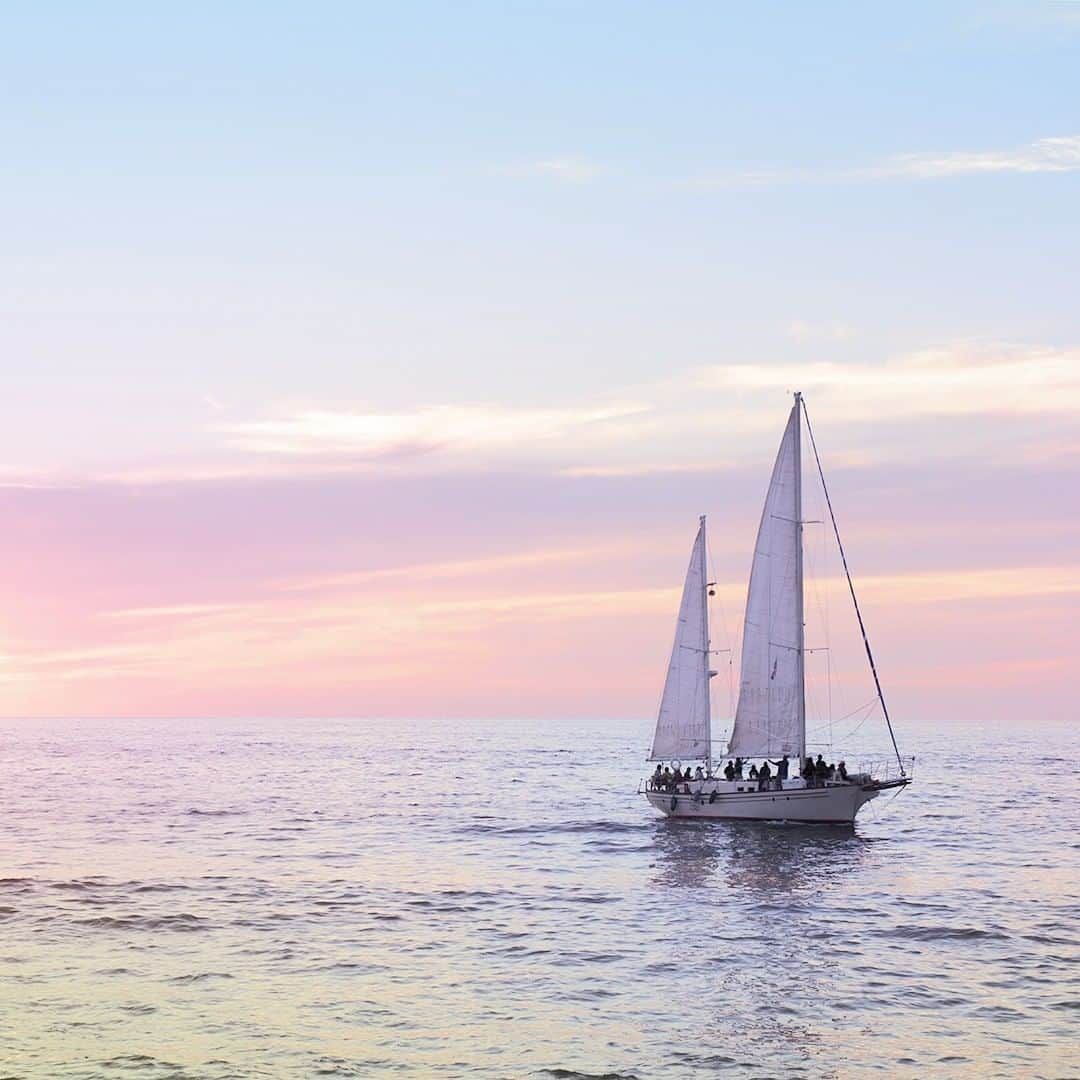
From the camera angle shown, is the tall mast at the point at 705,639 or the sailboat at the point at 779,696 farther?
the tall mast at the point at 705,639

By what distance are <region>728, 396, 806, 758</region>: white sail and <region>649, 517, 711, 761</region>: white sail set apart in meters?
5.31

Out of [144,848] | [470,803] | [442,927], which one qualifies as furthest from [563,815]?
[442,927]

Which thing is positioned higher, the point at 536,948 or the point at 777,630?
the point at 777,630

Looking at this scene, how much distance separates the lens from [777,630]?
73.8 meters

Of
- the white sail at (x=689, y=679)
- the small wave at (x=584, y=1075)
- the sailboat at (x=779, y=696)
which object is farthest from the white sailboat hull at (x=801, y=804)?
the small wave at (x=584, y=1075)

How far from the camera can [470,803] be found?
104 meters

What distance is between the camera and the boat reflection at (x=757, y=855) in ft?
187

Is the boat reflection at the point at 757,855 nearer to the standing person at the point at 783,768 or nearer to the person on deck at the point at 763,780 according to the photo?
the person on deck at the point at 763,780

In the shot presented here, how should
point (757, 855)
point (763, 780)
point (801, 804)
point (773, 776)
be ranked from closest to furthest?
1. point (757, 855)
2. point (801, 804)
3. point (763, 780)
4. point (773, 776)

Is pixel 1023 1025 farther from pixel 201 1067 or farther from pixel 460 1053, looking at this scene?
pixel 201 1067

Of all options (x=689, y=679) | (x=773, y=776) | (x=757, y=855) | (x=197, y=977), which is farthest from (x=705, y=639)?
(x=197, y=977)

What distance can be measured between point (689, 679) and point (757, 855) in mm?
17399

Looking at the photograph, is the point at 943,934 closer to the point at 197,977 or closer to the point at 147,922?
the point at 197,977

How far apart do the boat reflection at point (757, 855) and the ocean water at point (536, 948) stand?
0.29 m
